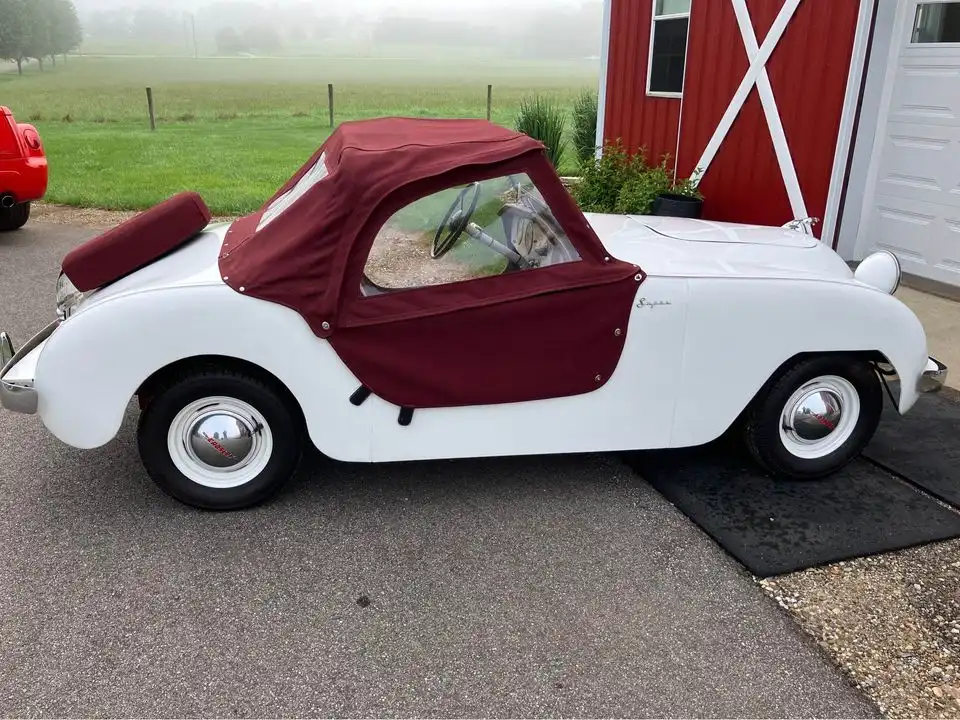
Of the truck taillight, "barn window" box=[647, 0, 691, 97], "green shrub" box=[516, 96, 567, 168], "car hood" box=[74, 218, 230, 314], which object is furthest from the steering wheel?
"green shrub" box=[516, 96, 567, 168]

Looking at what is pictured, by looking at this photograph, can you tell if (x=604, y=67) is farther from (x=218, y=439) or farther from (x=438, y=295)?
(x=218, y=439)

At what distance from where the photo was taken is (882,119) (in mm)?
6957

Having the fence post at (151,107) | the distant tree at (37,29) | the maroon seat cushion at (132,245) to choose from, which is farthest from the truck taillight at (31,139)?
the distant tree at (37,29)

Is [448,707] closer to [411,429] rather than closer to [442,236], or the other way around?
[411,429]

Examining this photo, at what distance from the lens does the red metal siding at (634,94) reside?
9.23 meters

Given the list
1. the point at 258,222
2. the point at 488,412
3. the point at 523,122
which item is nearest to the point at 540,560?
the point at 488,412

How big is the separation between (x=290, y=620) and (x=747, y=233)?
120 inches

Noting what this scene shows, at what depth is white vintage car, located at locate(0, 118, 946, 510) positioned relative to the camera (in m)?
3.27

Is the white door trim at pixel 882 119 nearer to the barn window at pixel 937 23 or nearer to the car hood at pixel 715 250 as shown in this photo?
the barn window at pixel 937 23

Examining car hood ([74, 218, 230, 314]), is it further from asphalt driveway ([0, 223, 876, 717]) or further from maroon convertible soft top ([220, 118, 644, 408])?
asphalt driveway ([0, 223, 876, 717])

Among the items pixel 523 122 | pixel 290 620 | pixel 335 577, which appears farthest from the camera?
pixel 523 122

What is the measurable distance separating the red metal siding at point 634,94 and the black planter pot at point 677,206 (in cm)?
140

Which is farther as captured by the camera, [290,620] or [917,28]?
[917,28]

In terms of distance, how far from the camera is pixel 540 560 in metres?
3.27
